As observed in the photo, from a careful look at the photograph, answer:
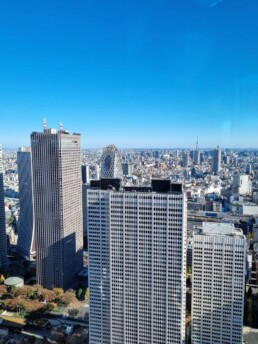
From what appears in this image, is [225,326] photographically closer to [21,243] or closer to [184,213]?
[184,213]

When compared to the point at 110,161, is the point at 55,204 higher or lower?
lower

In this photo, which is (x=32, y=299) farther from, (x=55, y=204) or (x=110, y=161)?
(x=110, y=161)

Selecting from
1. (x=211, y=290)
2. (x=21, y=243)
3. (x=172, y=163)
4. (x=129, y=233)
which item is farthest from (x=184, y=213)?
(x=172, y=163)

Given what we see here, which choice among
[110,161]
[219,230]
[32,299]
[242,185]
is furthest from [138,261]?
[242,185]

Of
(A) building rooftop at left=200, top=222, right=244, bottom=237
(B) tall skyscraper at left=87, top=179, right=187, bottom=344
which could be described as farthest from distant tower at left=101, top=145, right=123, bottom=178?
(A) building rooftop at left=200, top=222, right=244, bottom=237

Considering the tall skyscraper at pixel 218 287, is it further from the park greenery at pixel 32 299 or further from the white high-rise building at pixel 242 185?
the white high-rise building at pixel 242 185

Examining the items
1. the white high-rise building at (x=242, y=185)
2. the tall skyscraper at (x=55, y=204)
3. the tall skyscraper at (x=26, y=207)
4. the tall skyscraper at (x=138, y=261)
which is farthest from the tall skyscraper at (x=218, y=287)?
the white high-rise building at (x=242, y=185)
